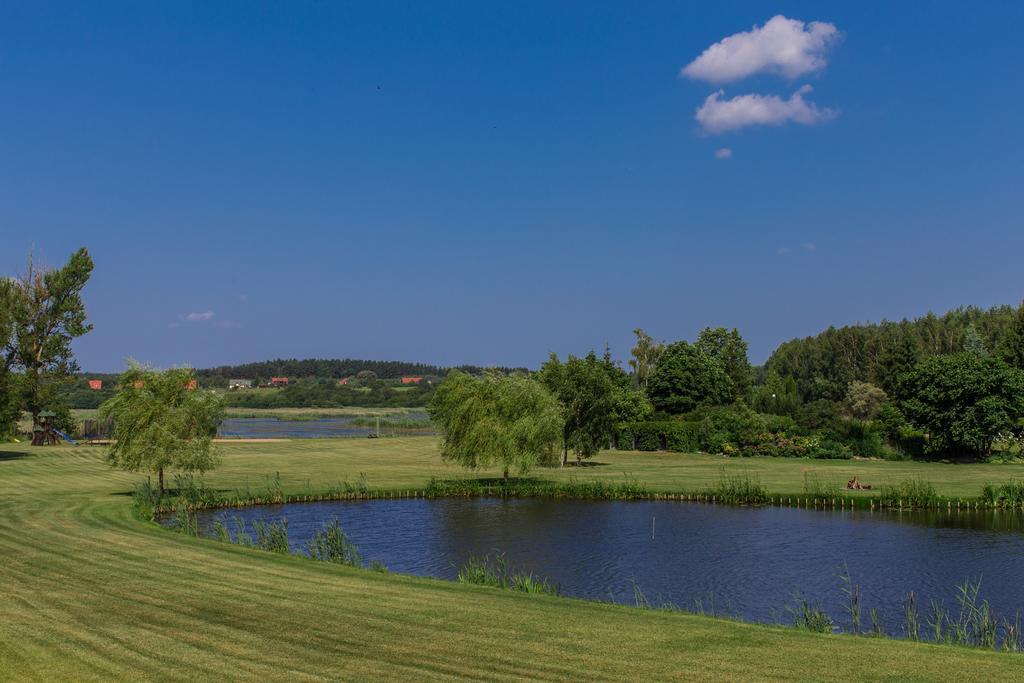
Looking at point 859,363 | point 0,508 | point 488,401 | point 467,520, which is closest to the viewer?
point 0,508

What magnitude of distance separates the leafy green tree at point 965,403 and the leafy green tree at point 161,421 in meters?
50.2

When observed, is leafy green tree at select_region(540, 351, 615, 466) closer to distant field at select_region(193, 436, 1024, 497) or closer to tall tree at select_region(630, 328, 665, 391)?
distant field at select_region(193, 436, 1024, 497)

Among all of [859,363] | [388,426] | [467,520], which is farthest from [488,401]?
[859,363]

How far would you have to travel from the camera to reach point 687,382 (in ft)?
309

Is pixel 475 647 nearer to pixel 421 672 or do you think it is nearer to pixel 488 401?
pixel 421 672

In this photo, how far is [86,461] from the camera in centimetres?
5869

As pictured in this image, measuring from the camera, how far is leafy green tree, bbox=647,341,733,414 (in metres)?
93.8

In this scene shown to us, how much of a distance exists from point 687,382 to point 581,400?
124 feet

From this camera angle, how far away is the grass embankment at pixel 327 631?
13875 millimetres

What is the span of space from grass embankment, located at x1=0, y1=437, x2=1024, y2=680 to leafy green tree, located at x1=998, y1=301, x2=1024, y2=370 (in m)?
76.2

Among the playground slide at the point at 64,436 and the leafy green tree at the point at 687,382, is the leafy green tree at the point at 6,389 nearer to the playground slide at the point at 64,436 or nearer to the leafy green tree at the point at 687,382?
the playground slide at the point at 64,436

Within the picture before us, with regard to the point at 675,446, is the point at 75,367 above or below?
above

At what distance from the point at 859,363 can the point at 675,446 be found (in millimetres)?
65893

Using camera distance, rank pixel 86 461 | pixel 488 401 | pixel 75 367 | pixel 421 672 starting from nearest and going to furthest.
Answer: pixel 421 672, pixel 488 401, pixel 86 461, pixel 75 367
